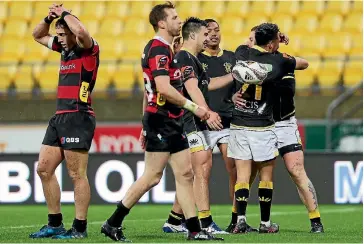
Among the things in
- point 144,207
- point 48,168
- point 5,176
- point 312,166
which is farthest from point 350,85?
point 48,168

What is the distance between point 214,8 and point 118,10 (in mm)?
2099

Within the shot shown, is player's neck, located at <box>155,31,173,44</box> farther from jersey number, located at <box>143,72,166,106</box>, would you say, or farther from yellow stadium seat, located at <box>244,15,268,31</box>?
yellow stadium seat, located at <box>244,15,268,31</box>

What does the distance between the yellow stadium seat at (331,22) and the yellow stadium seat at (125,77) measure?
3988 millimetres

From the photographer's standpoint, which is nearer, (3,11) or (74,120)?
(74,120)

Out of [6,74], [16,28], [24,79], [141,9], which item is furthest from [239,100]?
[16,28]

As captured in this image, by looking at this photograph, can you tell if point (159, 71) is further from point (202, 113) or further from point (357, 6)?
point (357, 6)

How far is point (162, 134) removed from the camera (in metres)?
8.60

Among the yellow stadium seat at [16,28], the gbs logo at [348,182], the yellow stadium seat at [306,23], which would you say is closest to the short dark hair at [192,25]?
the gbs logo at [348,182]

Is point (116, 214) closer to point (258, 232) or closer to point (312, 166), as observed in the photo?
point (258, 232)

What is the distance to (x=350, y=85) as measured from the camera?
18312mm

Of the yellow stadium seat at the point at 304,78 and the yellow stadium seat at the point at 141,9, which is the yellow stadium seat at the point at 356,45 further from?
the yellow stadium seat at the point at 141,9

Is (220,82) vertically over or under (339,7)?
under

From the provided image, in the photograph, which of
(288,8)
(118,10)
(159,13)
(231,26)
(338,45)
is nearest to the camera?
(159,13)

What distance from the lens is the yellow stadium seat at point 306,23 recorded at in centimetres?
2025
